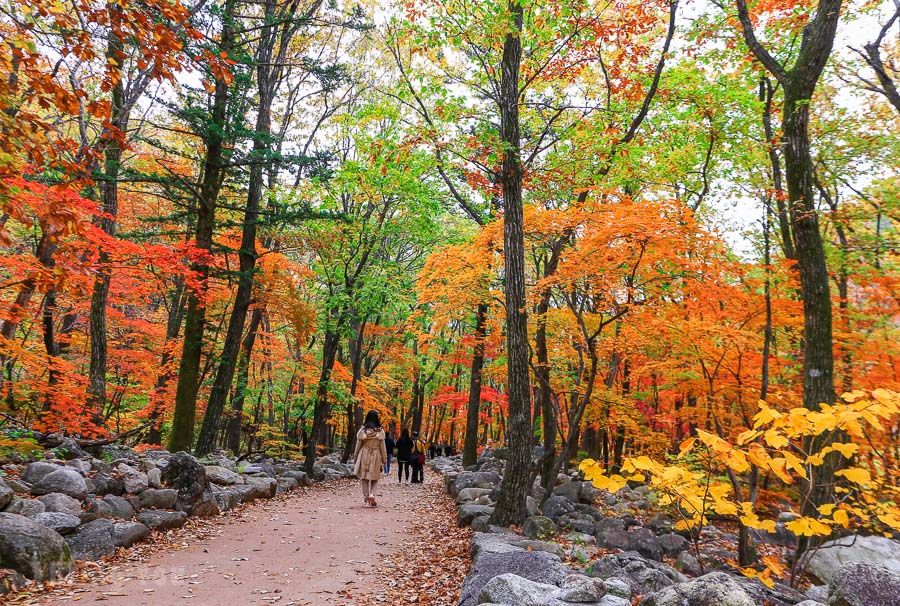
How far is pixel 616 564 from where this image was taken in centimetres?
501

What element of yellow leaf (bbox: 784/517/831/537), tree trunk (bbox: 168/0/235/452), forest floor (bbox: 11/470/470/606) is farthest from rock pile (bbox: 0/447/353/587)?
yellow leaf (bbox: 784/517/831/537)

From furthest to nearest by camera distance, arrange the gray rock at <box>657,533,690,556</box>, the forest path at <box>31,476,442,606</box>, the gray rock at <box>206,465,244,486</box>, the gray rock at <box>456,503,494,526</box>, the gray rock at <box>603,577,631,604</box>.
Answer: the gray rock at <box>206,465,244,486</box> → the gray rock at <box>456,503,494,526</box> → the gray rock at <box>657,533,690,556</box> → the forest path at <box>31,476,442,606</box> → the gray rock at <box>603,577,631,604</box>

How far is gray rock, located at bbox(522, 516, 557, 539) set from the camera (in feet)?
20.9

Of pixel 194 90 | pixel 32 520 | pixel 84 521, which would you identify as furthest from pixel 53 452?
pixel 194 90

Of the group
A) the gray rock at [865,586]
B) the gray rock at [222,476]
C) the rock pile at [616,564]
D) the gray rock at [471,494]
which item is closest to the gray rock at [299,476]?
the gray rock at [222,476]

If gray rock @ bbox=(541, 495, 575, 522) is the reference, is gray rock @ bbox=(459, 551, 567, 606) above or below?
above

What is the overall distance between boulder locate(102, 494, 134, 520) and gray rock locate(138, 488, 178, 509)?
1.13 ft

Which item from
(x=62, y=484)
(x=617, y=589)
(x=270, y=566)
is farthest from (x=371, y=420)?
(x=617, y=589)

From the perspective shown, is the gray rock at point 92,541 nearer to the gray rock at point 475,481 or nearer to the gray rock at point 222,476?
the gray rock at point 222,476

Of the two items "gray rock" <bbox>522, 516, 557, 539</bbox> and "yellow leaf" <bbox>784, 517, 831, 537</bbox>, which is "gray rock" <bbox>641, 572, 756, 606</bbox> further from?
"gray rock" <bbox>522, 516, 557, 539</bbox>

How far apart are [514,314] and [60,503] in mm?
6054

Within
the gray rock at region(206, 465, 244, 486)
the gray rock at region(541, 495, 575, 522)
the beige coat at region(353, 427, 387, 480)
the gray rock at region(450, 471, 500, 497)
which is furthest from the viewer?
the gray rock at region(450, 471, 500, 497)

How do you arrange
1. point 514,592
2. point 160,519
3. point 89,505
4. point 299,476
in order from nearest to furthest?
point 514,592 < point 89,505 < point 160,519 < point 299,476

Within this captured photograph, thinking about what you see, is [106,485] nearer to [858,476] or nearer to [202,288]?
[202,288]
